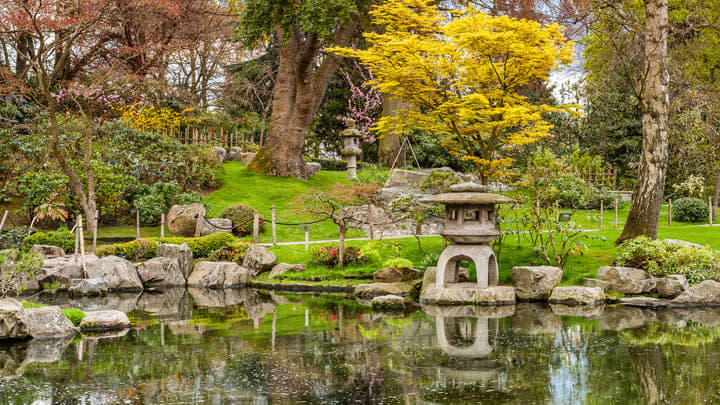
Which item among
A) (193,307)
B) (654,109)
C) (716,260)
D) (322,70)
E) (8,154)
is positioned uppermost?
(322,70)

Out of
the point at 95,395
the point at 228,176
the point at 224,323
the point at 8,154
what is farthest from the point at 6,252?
the point at 228,176

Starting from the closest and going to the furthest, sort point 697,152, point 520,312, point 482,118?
point 520,312
point 482,118
point 697,152

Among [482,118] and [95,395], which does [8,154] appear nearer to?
[482,118]

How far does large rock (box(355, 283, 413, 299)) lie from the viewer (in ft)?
47.9

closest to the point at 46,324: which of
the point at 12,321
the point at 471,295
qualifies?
the point at 12,321

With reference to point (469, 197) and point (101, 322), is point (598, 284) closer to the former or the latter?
point (469, 197)

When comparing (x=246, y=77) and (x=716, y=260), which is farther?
(x=246, y=77)

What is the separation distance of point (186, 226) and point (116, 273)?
175 inches

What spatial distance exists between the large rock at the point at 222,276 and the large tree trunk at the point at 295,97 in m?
10.4

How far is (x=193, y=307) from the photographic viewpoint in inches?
538

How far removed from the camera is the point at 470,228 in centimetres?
1377

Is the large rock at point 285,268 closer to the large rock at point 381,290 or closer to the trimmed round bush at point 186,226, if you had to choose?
the large rock at point 381,290

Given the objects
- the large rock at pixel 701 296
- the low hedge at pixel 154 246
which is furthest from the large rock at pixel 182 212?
the large rock at pixel 701 296

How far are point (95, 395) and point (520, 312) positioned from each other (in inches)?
308
